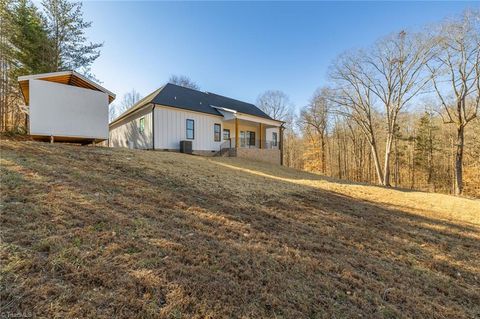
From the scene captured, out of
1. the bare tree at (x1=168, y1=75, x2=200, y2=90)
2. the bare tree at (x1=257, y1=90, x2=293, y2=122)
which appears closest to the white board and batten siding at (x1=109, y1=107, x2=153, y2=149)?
the bare tree at (x1=168, y1=75, x2=200, y2=90)

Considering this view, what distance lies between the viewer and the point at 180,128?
1542 cm

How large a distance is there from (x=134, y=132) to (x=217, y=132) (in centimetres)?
629

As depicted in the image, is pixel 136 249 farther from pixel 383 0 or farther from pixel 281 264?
Answer: pixel 383 0

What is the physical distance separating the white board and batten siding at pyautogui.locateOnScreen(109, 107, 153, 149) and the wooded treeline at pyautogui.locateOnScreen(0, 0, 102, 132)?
547cm

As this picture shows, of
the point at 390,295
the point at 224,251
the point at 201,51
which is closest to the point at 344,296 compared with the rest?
the point at 390,295

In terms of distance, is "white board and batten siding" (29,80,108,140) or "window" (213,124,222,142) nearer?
"white board and batten siding" (29,80,108,140)

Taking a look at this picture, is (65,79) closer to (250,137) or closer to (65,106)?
(65,106)

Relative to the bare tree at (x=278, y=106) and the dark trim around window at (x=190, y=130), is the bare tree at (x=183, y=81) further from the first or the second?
the dark trim around window at (x=190, y=130)

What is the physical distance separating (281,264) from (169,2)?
12622 millimetres

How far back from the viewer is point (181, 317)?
1.94m

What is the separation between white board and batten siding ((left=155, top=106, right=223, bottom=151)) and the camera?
14.4 m

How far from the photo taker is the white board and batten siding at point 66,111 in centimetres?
878

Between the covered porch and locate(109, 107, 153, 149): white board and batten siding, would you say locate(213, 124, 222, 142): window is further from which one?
locate(109, 107, 153, 149): white board and batten siding

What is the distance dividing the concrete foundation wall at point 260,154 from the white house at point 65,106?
985 cm
